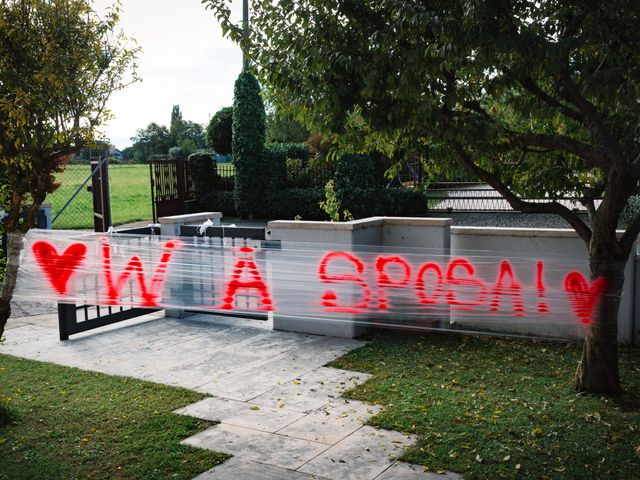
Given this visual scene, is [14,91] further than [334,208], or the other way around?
[334,208]

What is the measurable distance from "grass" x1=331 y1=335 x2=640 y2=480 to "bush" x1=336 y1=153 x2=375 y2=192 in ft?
40.2

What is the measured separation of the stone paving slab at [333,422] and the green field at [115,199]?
14.2 metres

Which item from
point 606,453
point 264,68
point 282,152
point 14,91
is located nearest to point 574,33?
point 264,68

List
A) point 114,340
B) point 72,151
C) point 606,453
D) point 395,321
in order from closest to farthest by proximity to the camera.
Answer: point 606,453, point 72,151, point 395,321, point 114,340

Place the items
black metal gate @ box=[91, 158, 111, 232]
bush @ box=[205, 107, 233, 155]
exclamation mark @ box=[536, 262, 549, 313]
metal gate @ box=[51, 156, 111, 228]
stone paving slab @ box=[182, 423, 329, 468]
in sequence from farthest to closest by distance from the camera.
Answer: bush @ box=[205, 107, 233, 155]
metal gate @ box=[51, 156, 111, 228]
black metal gate @ box=[91, 158, 111, 232]
exclamation mark @ box=[536, 262, 549, 313]
stone paving slab @ box=[182, 423, 329, 468]

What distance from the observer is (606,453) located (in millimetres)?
4875

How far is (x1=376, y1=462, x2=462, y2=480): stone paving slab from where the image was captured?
15.2 feet

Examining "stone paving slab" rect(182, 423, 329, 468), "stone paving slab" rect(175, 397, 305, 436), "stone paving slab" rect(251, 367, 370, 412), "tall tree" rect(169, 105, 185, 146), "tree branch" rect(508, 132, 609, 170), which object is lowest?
"stone paving slab" rect(182, 423, 329, 468)

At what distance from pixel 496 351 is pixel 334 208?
3.82 m

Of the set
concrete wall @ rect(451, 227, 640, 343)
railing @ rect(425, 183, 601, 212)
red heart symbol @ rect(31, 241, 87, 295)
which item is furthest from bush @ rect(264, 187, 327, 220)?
red heart symbol @ rect(31, 241, 87, 295)

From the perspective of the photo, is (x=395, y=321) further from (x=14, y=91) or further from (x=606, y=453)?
(x=14, y=91)

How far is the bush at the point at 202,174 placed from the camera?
23344 mm

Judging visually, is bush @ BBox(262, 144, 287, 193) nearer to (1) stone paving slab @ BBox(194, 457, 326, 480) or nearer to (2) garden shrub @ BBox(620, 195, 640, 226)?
(2) garden shrub @ BBox(620, 195, 640, 226)

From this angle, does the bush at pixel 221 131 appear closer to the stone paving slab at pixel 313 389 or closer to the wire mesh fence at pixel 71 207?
the wire mesh fence at pixel 71 207
